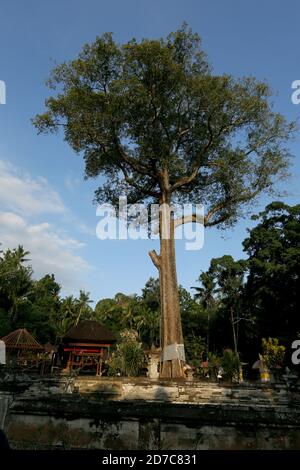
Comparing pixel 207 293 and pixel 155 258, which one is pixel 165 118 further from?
pixel 207 293

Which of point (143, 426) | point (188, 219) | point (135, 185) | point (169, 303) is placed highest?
point (135, 185)

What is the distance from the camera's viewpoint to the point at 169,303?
14320 mm

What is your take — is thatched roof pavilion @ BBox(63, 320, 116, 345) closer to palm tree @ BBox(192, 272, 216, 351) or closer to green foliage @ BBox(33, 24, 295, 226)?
green foliage @ BBox(33, 24, 295, 226)

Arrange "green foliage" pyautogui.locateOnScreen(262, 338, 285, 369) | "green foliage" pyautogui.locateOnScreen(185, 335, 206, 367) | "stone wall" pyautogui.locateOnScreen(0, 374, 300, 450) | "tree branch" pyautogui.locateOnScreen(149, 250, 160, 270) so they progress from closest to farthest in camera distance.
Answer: "stone wall" pyautogui.locateOnScreen(0, 374, 300, 450) < "tree branch" pyautogui.locateOnScreen(149, 250, 160, 270) < "green foliage" pyautogui.locateOnScreen(262, 338, 285, 369) < "green foliage" pyautogui.locateOnScreen(185, 335, 206, 367)

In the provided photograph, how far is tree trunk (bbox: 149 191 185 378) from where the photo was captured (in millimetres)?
12805

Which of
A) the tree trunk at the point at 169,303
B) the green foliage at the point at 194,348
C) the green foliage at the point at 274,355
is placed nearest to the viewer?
the tree trunk at the point at 169,303

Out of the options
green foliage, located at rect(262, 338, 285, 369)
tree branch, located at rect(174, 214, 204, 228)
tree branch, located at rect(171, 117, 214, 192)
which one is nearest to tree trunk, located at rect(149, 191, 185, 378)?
tree branch, located at rect(174, 214, 204, 228)

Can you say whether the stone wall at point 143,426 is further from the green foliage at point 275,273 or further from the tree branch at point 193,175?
the green foliage at point 275,273

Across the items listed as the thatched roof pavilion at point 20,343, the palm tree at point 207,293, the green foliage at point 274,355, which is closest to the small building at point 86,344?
the thatched roof pavilion at point 20,343

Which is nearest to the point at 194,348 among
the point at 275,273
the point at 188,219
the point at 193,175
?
the point at 275,273

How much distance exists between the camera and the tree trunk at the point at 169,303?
12.8 m

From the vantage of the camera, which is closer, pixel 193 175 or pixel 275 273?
pixel 193 175
